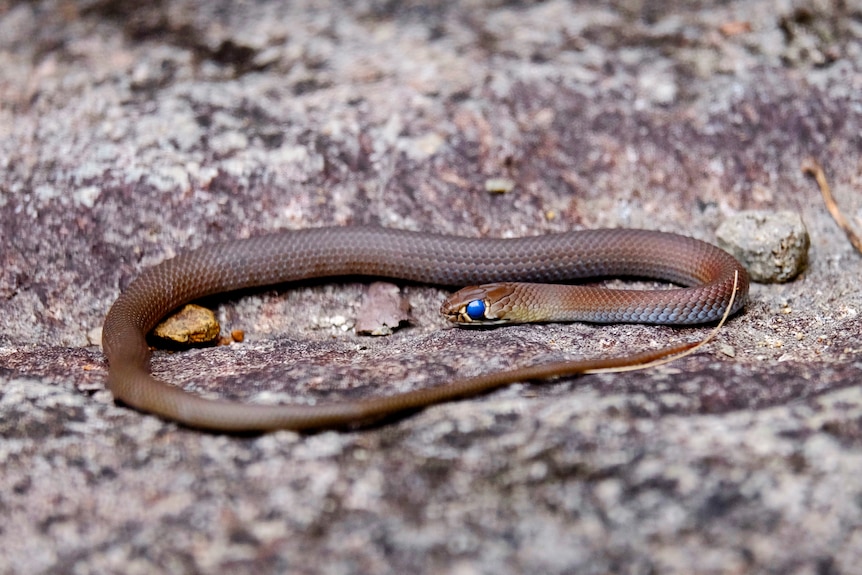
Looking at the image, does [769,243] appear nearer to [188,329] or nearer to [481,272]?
[481,272]

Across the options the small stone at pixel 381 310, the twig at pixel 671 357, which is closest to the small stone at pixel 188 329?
the small stone at pixel 381 310

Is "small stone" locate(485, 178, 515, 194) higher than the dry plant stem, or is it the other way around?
"small stone" locate(485, 178, 515, 194)

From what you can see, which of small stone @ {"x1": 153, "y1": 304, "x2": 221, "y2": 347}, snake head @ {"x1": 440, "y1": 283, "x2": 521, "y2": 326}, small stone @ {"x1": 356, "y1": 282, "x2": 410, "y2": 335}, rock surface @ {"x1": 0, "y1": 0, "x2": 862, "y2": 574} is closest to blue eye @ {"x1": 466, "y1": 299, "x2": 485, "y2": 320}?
snake head @ {"x1": 440, "y1": 283, "x2": 521, "y2": 326}

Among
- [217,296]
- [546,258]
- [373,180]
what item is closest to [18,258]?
[217,296]

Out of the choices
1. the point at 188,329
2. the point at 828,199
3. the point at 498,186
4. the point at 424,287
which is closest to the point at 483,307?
the point at 424,287

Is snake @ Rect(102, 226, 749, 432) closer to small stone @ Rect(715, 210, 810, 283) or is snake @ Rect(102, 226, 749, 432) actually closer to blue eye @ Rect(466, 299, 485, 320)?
blue eye @ Rect(466, 299, 485, 320)

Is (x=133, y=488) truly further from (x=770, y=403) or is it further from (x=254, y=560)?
(x=770, y=403)

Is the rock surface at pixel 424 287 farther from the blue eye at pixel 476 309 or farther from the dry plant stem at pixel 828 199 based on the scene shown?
the blue eye at pixel 476 309

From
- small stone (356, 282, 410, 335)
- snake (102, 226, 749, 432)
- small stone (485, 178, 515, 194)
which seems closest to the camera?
snake (102, 226, 749, 432)
